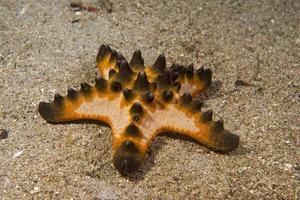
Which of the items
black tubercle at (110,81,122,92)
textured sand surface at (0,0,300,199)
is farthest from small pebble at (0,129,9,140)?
black tubercle at (110,81,122,92)

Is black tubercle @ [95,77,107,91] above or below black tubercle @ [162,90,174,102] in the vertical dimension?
Answer: below

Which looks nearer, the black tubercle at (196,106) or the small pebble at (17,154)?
the small pebble at (17,154)

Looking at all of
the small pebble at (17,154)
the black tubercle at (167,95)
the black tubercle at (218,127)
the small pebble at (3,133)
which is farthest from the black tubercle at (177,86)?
the small pebble at (3,133)

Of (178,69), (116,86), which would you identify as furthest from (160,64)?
(116,86)

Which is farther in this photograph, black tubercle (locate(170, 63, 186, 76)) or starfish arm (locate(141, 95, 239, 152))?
black tubercle (locate(170, 63, 186, 76))

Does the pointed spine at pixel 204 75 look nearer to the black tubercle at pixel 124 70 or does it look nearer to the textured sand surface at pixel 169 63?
the textured sand surface at pixel 169 63

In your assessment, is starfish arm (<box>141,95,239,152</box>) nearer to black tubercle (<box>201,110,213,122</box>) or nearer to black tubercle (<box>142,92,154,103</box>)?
black tubercle (<box>201,110,213,122</box>)

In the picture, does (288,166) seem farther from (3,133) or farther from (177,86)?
(3,133)
